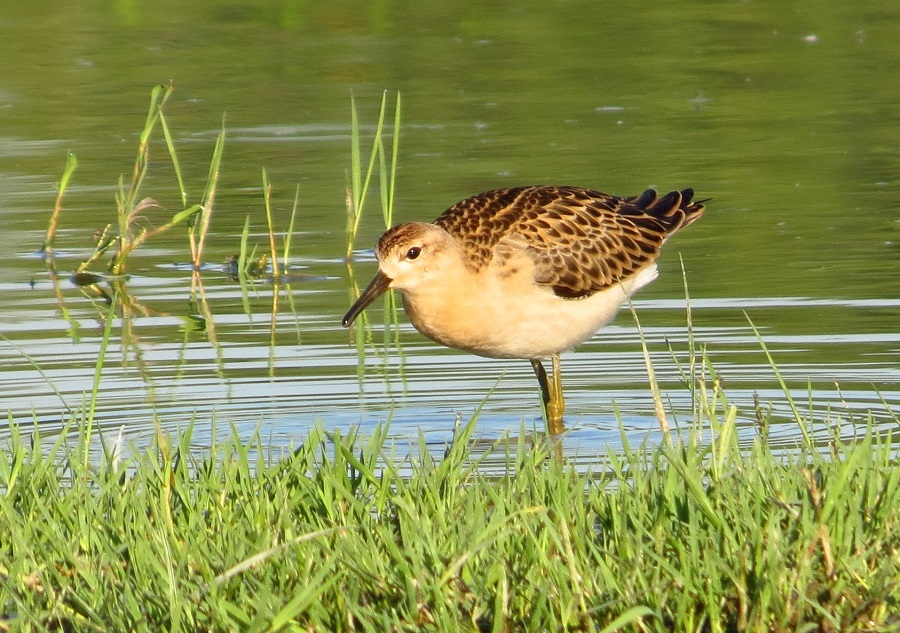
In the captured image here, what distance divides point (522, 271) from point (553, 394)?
62 cm

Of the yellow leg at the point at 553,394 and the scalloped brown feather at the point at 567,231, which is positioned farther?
the scalloped brown feather at the point at 567,231

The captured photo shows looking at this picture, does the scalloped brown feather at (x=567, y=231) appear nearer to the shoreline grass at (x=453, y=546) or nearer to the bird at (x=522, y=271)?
the bird at (x=522, y=271)

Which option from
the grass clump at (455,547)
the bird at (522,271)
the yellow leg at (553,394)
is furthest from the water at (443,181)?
the grass clump at (455,547)

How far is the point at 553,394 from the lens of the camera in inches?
332

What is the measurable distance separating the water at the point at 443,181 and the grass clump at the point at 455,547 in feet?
2.00

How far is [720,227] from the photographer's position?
1159 cm

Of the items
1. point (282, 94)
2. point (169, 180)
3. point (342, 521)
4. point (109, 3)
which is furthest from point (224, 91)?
point (342, 521)

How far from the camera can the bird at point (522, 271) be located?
789 cm

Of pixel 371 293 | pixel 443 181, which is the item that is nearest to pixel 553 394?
pixel 371 293

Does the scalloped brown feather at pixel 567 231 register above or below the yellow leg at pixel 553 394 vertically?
above

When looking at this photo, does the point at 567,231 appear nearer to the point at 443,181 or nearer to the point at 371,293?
the point at 371,293

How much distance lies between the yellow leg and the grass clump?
2.28 metres

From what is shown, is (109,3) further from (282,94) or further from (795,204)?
(795,204)

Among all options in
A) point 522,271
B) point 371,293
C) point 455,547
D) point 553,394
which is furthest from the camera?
point 553,394
